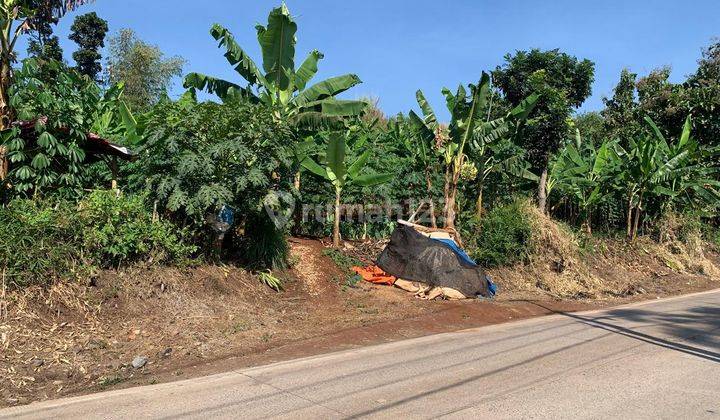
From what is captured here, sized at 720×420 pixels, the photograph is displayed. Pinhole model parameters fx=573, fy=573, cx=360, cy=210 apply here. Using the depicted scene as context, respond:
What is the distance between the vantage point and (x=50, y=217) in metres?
8.70

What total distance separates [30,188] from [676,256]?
2085cm

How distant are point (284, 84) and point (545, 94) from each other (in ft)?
27.5

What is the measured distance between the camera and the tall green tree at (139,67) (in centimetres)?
3164

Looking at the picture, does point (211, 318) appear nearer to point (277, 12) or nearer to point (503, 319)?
point (503, 319)

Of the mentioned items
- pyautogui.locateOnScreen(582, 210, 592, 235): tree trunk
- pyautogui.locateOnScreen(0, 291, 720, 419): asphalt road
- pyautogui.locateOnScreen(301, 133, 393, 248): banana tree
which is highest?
pyautogui.locateOnScreen(301, 133, 393, 248): banana tree

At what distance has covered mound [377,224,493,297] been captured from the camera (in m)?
13.2

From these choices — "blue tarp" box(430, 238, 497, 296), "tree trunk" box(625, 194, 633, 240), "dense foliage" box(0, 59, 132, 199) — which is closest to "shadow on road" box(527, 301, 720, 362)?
"blue tarp" box(430, 238, 497, 296)

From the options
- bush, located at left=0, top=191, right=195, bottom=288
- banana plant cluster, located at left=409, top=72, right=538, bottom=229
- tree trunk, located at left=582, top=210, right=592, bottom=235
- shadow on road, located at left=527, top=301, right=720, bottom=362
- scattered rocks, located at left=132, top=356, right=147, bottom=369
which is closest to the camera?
scattered rocks, located at left=132, top=356, right=147, bottom=369

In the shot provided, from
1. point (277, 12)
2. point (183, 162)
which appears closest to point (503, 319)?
point (183, 162)

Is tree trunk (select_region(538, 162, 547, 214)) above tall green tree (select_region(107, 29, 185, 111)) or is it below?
below

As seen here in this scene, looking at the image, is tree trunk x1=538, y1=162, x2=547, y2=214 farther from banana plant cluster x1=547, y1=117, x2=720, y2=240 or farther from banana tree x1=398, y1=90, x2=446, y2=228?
banana tree x1=398, y1=90, x2=446, y2=228

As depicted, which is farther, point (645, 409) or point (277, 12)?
point (277, 12)

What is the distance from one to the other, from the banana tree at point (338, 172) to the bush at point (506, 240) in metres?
3.62

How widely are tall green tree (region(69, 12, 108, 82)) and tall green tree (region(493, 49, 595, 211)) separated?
80.4 feet
